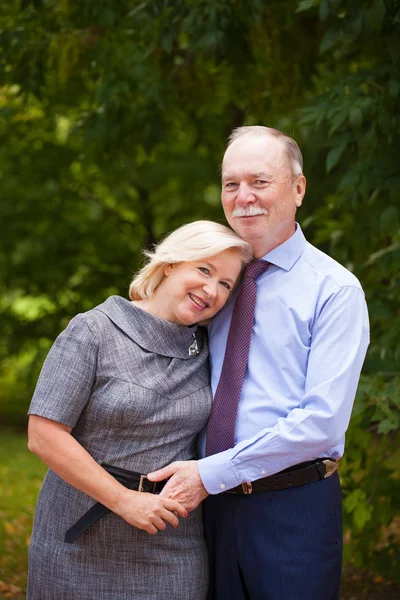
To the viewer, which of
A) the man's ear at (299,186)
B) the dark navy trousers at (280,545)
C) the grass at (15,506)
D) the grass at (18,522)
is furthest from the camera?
the grass at (15,506)

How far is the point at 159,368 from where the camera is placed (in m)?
A: 2.76

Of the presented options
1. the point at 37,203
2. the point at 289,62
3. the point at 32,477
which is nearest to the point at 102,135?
the point at 289,62

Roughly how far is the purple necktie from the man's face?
0.10 m

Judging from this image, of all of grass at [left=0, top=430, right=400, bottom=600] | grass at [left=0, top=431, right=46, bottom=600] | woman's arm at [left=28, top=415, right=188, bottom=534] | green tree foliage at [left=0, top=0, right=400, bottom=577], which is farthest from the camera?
grass at [left=0, top=431, right=46, bottom=600]

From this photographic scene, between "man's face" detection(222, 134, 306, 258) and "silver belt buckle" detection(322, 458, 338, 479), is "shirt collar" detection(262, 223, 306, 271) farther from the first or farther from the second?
"silver belt buckle" detection(322, 458, 338, 479)

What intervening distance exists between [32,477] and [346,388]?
299 inches

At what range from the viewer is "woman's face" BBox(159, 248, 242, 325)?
9.18 feet

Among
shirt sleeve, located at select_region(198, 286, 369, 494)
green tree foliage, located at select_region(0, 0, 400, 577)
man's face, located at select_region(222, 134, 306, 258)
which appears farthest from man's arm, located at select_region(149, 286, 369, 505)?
green tree foliage, located at select_region(0, 0, 400, 577)

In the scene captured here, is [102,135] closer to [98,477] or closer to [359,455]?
[359,455]

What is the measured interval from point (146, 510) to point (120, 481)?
0.13 metres

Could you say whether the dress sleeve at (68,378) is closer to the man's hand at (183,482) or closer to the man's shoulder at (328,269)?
the man's hand at (183,482)

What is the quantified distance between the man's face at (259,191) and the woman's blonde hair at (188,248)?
7cm

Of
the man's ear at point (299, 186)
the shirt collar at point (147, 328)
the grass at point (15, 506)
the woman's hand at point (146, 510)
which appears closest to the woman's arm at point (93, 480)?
the woman's hand at point (146, 510)

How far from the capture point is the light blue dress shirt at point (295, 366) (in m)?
2.64
